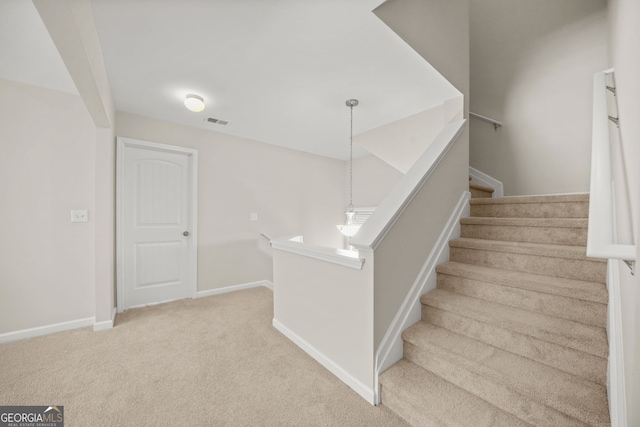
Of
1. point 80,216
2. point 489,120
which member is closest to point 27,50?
point 80,216

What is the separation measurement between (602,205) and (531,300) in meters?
0.85

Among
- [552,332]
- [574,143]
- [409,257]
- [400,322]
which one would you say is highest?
[574,143]

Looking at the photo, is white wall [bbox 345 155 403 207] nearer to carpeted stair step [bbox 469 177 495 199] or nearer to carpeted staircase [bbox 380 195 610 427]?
carpeted stair step [bbox 469 177 495 199]

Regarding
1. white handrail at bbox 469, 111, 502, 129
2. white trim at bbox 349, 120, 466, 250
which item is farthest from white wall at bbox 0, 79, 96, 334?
white handrail at bbox 469, 111, 502, 129

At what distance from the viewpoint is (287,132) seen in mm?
3543

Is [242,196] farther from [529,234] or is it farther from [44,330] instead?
[529,234]

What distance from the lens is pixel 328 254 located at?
1717mm

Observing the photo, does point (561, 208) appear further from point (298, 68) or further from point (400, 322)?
point (298, 68)

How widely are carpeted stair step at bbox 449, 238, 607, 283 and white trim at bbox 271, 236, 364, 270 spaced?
1.00m

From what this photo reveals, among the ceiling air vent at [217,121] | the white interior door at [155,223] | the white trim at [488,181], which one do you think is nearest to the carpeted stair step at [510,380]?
the white trim at [488,181]

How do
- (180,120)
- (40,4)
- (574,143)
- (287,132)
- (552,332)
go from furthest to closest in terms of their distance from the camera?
(287,132) → (180,120) → (574,143) → (552,332) → (40,4)

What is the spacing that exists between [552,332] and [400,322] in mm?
755

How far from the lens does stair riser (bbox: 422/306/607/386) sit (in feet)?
3.75

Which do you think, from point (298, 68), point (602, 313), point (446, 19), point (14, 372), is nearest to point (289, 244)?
point (298, 68)
